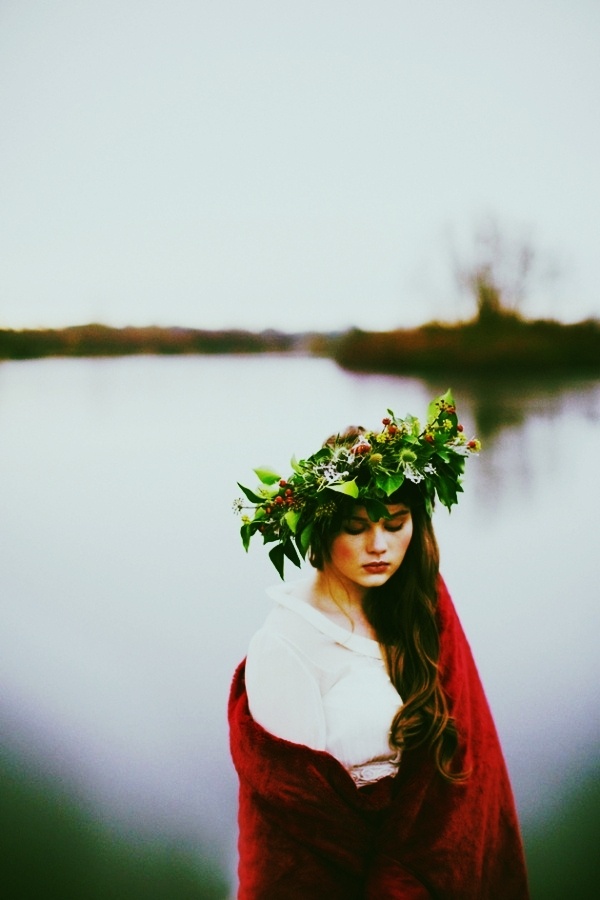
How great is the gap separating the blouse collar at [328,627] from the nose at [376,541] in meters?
0.13

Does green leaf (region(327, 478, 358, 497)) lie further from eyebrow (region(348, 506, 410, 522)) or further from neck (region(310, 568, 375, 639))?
neck (region(310, 568, 375, 639))

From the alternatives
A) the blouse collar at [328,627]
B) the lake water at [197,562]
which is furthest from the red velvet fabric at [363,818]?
the lake water at [197,562]

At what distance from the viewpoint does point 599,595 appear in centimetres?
141

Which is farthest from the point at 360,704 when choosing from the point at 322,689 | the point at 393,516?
the point at 393,516

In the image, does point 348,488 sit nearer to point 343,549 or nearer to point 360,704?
point 343,549

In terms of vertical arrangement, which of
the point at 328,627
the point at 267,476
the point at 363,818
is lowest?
the point at 363,818

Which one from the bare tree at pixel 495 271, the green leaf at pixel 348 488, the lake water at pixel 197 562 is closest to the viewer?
the green leaf at pixel 348 488

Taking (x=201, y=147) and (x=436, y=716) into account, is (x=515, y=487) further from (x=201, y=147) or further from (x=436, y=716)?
(x=201, y=147)

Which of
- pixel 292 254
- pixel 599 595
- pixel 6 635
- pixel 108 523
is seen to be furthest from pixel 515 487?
pixel 6 635

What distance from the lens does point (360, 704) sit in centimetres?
90

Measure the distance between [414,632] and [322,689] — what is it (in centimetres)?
18

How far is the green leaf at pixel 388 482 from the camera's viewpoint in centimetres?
87

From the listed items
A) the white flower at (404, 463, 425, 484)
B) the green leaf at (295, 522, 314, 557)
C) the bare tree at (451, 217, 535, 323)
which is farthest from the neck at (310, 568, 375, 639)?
the bare tree at (451, 217, 535, 323)

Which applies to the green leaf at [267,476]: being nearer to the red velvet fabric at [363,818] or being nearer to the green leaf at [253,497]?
the green leaf at [253,497]
